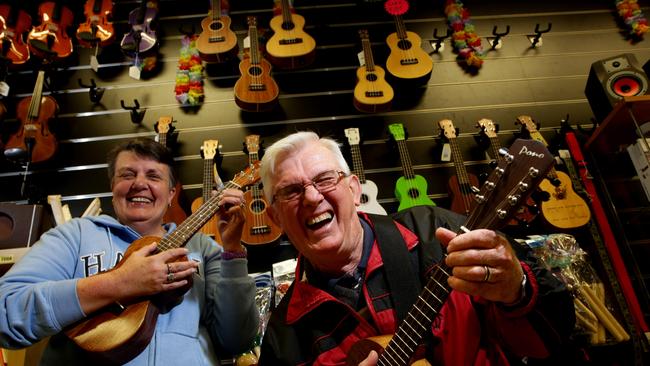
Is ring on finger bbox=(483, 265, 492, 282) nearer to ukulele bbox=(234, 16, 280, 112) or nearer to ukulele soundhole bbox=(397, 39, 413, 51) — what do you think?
ukulele bbox=(234, 16, 280, 112)

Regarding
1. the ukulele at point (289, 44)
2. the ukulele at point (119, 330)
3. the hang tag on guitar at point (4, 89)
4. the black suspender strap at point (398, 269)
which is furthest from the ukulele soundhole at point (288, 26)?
the ukulele at point (119, 330)

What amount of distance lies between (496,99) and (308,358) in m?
3.35

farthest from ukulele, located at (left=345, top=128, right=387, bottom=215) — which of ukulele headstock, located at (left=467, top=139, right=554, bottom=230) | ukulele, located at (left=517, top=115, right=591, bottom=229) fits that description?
ukulele headstock, located at (left=467, top=139, right=554, bottom=230)

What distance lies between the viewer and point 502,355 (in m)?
1.15

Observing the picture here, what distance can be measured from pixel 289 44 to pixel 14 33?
2.90 metres

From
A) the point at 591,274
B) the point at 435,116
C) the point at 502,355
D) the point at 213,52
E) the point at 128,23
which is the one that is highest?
the point at 128,23

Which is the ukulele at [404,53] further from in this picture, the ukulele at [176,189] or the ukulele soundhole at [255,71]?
the ukulele at [176,189]

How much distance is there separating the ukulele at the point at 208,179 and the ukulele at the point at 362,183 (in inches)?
45.2

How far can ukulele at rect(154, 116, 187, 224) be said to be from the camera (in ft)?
9.62

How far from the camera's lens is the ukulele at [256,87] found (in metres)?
3.38

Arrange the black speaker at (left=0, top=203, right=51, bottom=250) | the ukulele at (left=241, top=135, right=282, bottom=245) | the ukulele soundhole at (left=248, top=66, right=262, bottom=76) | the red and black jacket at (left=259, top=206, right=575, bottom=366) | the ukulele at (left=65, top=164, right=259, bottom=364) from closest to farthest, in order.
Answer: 1. the red and black jacket at (left=259, top=206, right=575, bottom=366)
2. the ukulele at (left=65, top=164, right=259, bottom=364)
3. the black speaker at (left=0, top=203, right=51, bottom=250)
4. the ukulele at (left=241, top=135, right=282, bottom=245)
5. the ukulele soundhole at (left=248, top=66, right=262, bottom=76)

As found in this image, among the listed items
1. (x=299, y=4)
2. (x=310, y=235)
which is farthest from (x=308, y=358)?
(x=299, y=4)

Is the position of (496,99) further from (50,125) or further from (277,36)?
(50,125)

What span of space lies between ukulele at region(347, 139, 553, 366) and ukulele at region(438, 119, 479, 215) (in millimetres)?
1911
